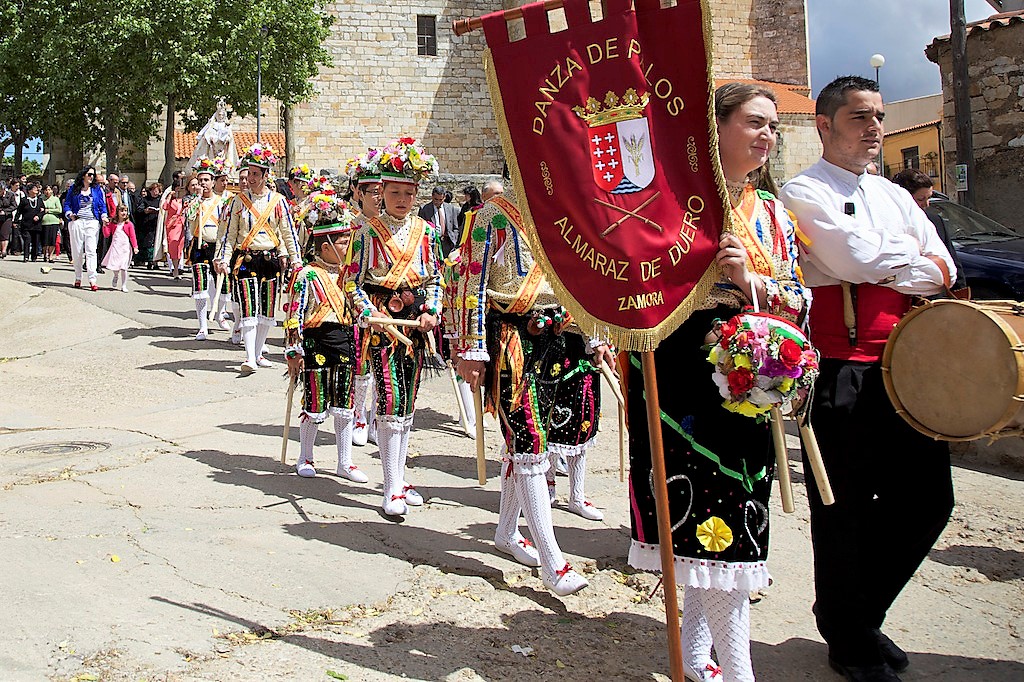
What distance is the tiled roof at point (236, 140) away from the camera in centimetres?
3434

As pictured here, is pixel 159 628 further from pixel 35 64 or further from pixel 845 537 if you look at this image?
pixel 35 64

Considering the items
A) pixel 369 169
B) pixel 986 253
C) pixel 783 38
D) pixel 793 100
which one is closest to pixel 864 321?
pixel 369 169

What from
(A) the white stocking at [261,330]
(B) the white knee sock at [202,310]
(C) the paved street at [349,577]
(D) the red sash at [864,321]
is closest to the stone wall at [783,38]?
(B) the white knee sock at [202,310]

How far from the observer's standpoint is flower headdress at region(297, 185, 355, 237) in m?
7.78

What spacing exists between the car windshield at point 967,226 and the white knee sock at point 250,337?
7.34 meters

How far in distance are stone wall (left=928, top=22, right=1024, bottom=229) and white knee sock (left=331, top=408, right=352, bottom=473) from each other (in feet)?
42.1

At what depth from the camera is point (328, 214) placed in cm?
796

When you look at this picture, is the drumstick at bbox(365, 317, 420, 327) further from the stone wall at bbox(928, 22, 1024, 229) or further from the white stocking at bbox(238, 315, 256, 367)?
the stone wall at bbox(928, 22, 1024, 229)

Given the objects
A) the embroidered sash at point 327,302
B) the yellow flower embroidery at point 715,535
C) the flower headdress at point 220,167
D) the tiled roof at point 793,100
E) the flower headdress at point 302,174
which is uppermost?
the tiled roof at point 793,100

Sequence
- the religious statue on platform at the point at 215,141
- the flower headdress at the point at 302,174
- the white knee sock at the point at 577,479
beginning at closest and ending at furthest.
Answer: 1. the white knee sock at the point at 577,479
2. the flower headdress at the point at 302,174
3. the religious statue on platform at the point at 215,141

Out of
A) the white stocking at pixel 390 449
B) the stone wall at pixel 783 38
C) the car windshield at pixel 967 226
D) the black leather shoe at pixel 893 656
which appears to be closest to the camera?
the black leather shoe at pixel 893 656

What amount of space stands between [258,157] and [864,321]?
26.3ft

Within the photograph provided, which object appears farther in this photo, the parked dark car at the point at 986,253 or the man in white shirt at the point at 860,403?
the parked dark car at the point at 986,253

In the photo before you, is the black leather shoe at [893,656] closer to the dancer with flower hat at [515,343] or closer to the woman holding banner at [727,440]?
the woman holding banner at [727,440]
